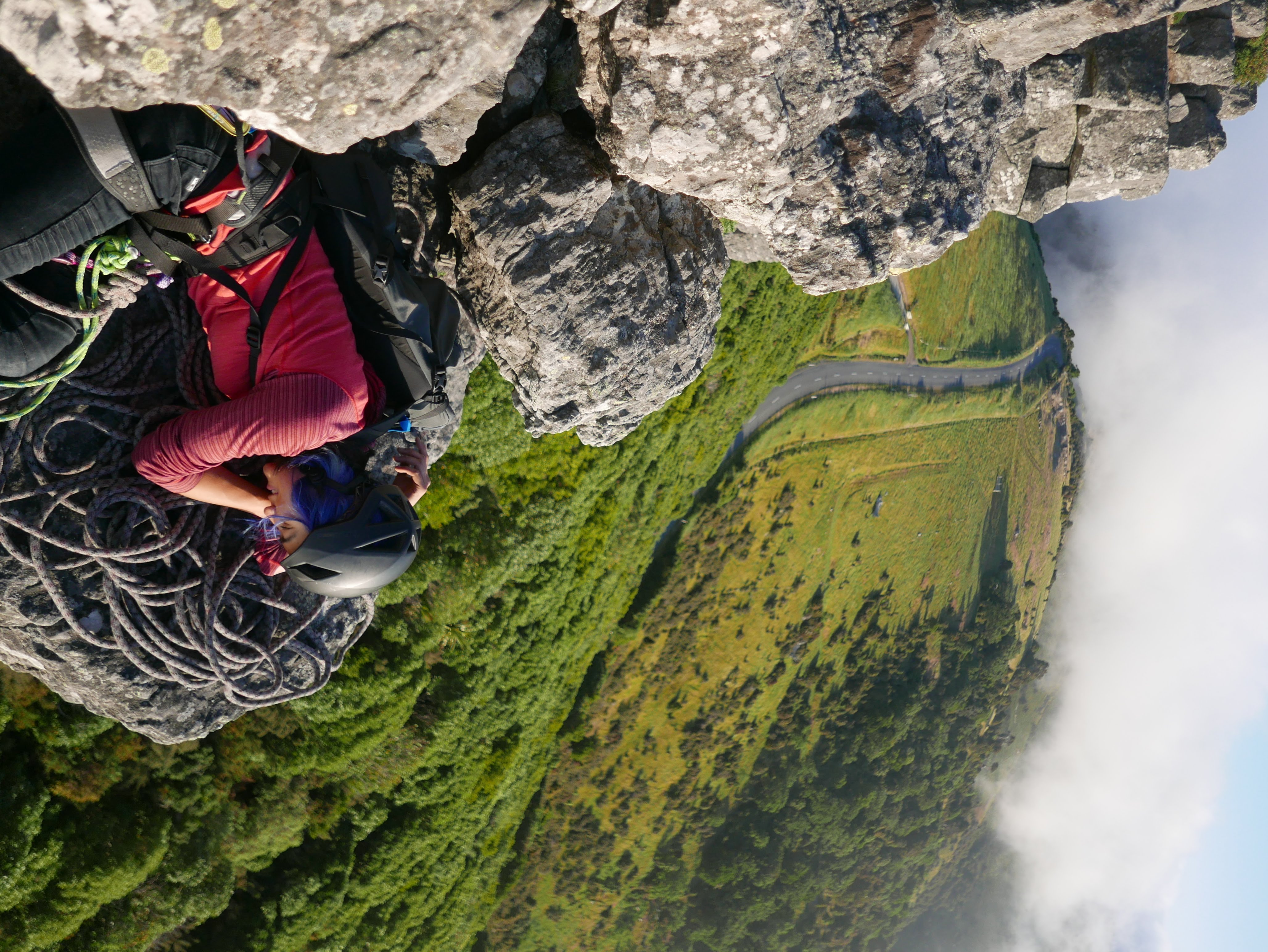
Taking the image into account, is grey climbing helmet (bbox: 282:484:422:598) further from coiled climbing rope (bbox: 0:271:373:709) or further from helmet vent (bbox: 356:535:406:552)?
coiled climbing rope (bbox: 0:271:373:709)

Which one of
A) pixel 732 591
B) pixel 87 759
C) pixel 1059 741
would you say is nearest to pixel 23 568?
pixel 87 759

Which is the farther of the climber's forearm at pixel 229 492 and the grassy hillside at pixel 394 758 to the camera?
the grassy hillside at pixel 394 758

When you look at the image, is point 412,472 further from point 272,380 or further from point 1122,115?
point 1122,115

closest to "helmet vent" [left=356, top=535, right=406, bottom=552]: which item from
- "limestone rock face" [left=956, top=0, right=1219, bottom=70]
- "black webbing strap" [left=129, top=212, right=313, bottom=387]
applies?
"black webbing strap" [left=129, top=212, right=313, bottom=387]

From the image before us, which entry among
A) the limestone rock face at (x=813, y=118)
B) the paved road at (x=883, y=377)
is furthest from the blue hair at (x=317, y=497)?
the paved road at (x=883, y=377)

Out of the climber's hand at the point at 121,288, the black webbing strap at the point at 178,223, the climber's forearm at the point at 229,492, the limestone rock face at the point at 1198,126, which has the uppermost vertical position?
the black webbing strap at the point at 178,223

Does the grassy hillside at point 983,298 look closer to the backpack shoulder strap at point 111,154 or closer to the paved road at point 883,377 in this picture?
the paved road at point 883,377

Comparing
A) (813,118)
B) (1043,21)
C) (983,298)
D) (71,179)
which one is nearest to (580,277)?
(813,118)
